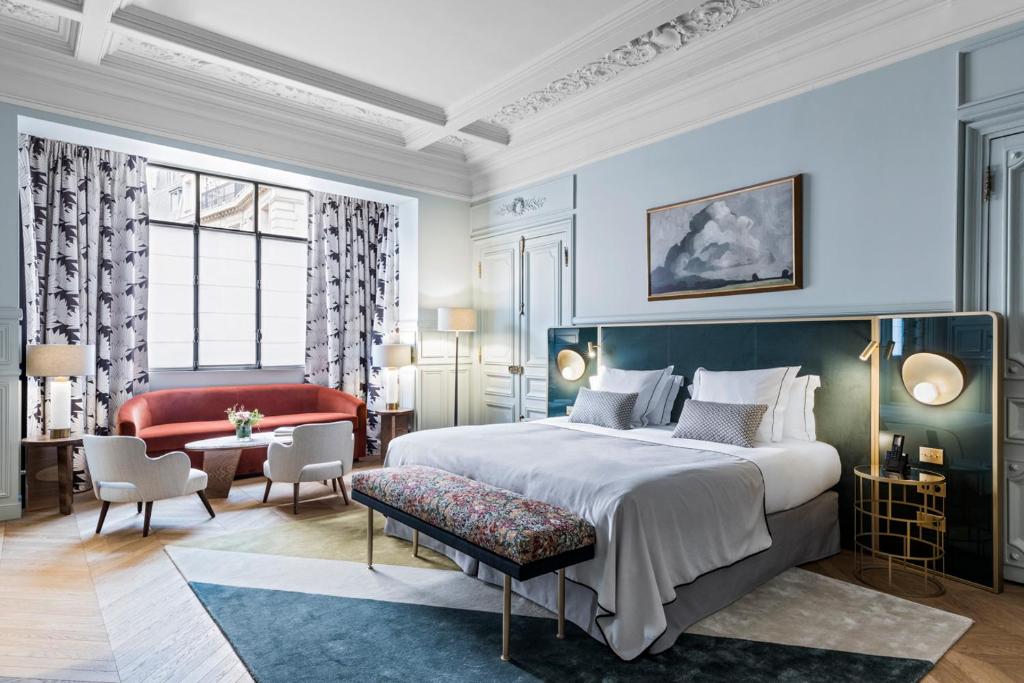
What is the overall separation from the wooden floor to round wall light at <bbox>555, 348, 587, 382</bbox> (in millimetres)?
2525

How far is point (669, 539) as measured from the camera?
2520mm

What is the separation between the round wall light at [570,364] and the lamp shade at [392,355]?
1.68m

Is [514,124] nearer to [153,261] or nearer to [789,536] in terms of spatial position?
[153,261]

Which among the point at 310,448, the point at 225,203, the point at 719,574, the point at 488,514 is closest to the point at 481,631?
the point at 488,514

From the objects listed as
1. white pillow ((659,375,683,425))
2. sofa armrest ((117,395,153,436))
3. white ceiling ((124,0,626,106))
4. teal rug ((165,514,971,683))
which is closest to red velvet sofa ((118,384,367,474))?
sofa armrest ((117,395,153,436))

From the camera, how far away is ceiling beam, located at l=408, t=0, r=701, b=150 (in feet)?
12.4

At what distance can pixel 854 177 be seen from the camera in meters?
3.76

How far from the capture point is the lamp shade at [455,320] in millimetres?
6270

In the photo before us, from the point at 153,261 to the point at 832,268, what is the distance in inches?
234

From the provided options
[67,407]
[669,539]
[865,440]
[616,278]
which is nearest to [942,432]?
[865,440]

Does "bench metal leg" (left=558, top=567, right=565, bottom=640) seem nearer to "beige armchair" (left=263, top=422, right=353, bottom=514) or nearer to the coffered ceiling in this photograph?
"beige armchair" (left=263, top=422, right=353, bottom=514)

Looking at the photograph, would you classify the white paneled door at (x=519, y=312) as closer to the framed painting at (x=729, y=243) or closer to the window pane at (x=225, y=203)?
the framed painting at (x=729, y=243)

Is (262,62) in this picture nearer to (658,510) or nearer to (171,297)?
(171,297)

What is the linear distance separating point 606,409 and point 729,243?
1.52 m
